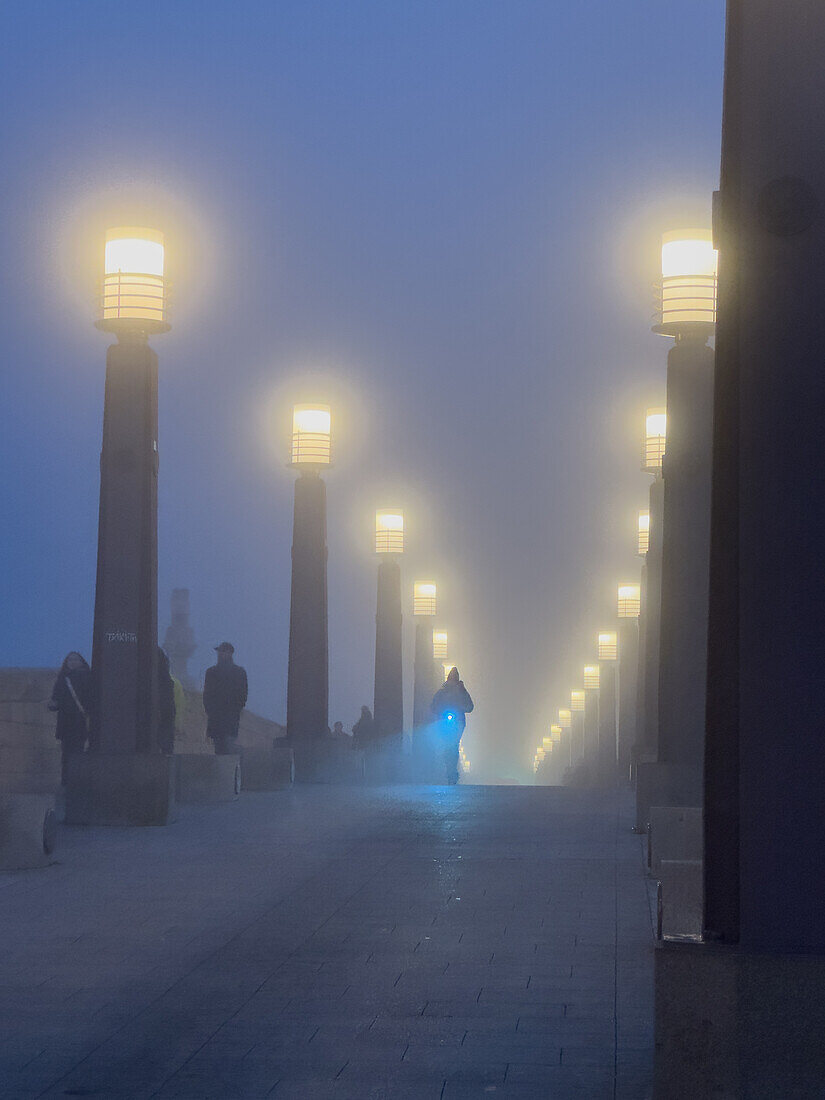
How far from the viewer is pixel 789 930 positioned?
5438mm

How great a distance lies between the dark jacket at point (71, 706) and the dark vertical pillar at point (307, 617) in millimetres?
6224

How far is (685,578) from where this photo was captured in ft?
46.0

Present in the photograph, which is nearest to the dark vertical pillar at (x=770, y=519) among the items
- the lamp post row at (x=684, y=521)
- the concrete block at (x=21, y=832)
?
the concrete block at (x=21, y=832)

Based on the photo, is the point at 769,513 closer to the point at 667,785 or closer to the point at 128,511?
the point at 667,785

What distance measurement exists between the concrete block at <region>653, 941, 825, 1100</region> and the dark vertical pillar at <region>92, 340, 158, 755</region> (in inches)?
437

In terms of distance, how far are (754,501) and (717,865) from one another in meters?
1.17

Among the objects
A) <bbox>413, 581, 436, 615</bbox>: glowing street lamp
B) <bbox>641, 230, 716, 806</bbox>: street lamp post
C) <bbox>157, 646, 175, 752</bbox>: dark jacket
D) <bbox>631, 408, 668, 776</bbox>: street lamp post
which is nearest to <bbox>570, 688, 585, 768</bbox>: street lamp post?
<bbox>413, 581, 436, 615</bbox>: glowing street lamp

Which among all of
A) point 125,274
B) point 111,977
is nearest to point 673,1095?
point 111,977

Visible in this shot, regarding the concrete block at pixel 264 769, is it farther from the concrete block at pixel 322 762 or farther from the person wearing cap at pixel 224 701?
the concrete block at pixel 322 762

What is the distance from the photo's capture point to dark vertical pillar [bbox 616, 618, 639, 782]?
116 ft

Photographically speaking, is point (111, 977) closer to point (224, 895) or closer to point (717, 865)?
point (224, 895)

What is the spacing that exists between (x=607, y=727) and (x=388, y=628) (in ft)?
37.1

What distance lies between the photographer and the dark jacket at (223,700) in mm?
21609

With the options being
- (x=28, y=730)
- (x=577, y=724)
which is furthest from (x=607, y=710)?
(x=577, y=724)
